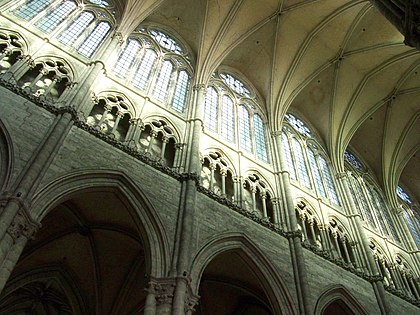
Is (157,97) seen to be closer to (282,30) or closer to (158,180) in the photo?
(158,180)

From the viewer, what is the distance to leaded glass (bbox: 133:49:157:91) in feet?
46.6

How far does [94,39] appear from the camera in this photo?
1431 centimetres

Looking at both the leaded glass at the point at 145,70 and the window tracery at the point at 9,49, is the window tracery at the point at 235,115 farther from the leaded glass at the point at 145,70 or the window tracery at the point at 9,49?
the window tracery at the point at 9,49

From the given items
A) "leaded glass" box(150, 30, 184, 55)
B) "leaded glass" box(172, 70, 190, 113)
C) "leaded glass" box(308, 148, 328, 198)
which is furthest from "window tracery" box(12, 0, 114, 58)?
"leaded glass" box(308, 148, 328, 198)

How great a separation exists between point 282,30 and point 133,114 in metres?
9.63

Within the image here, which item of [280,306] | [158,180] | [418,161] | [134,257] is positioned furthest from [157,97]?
[418,161]

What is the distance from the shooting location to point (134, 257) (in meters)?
12.9

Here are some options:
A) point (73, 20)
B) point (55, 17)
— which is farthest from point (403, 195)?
point (55, 17)

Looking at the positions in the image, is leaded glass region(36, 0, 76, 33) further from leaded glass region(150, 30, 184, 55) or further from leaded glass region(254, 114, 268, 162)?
leaded glass region(254, 114, 268, 162)

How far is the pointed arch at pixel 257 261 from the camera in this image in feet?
34.1

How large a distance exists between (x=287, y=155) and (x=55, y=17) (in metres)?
10.2

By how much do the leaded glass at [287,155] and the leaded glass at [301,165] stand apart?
0.32m

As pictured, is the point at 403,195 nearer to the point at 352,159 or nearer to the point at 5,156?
the point at 352,159

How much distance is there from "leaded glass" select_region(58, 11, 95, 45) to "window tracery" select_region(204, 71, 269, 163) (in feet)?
17.0
